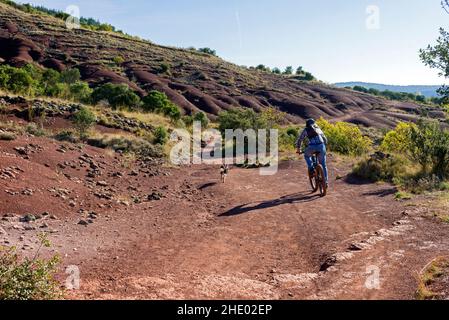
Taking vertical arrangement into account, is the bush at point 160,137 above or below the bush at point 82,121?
below

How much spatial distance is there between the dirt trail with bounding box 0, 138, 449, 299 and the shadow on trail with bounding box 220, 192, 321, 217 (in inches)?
1.0

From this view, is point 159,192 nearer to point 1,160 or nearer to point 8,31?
point 1,160

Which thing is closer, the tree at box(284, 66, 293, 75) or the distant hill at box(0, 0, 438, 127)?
the distant hill at box(0, 0, 438, 127)

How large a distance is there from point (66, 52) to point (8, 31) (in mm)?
10664

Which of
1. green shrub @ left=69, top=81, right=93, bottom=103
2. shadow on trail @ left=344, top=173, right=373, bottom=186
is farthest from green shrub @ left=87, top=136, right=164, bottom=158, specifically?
green shrub @ left=69, top=81, right=93, bottom=103

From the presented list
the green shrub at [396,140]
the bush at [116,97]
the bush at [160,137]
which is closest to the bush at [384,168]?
the green shrub at [396,140]

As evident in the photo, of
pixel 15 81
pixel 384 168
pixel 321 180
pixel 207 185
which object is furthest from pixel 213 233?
pixel 15 81

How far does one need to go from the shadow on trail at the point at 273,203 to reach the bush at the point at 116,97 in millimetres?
22116

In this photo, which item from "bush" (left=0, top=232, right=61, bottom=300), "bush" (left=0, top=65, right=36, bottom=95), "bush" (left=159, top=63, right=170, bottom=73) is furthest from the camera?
"bush" (left=159, top=63, right=170, bottom=73)

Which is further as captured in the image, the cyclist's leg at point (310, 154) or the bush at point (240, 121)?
the bush at point (240, 121)

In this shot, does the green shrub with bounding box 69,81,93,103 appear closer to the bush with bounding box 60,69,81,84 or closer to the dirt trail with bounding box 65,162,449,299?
the bush with bounding box 60,69,81,84

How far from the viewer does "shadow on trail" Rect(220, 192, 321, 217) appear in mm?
9625

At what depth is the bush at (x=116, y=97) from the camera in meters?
30.5

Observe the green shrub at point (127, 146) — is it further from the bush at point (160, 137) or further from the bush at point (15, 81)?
the bush at point (15, 81)
